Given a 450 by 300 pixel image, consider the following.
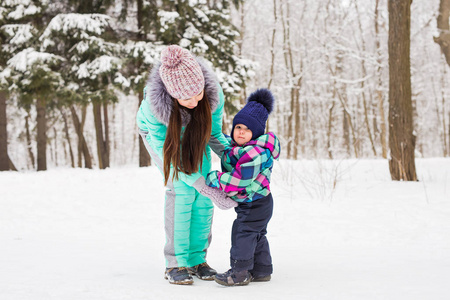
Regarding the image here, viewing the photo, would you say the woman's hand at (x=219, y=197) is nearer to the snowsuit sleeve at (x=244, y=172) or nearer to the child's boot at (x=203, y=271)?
the snowsuit sleeve at (x=244, y=172)

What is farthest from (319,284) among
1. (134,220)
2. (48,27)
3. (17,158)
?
(17,158)

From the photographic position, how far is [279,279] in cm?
278

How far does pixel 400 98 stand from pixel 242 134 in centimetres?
506

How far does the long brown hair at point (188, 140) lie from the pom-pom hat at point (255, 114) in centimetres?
23

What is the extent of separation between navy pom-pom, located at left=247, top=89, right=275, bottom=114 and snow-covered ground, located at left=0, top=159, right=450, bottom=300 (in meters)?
1.25

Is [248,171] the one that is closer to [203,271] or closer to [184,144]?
[184,144]

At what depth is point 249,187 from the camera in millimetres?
2645

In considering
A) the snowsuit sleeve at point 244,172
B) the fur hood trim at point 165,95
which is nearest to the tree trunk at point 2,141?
the fur hood trim at point 165,95

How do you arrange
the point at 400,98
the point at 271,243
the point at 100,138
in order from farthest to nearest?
the point at 100,138 → the point at 400,98 → the point at 271,243

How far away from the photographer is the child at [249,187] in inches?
103

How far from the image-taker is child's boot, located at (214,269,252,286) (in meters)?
2.61

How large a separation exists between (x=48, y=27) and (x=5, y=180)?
5.58 meters

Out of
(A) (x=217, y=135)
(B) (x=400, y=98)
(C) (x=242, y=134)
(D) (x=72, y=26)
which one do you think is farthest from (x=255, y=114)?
(D) (x=72, y=26)

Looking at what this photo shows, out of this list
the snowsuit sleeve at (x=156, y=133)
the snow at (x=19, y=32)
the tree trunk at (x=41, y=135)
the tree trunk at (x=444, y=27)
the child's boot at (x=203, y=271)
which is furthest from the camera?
the tree trunk at (x=41, y=135)
